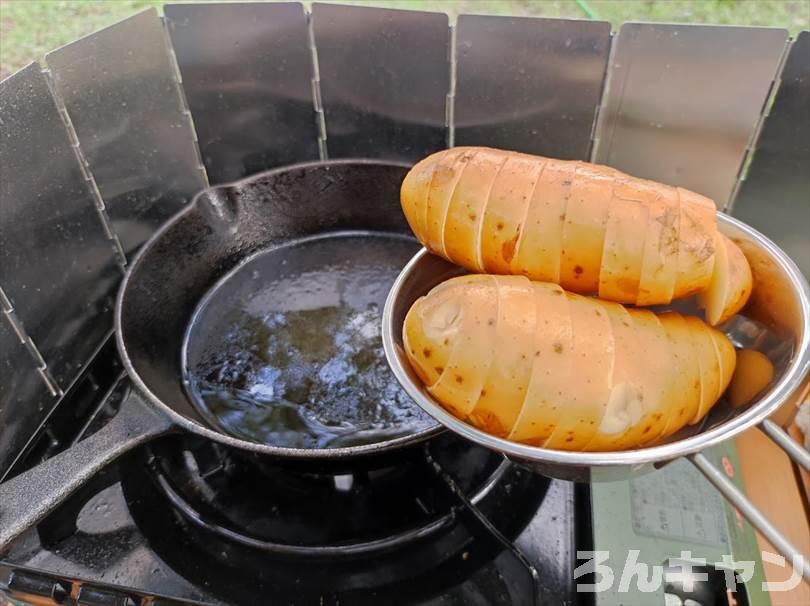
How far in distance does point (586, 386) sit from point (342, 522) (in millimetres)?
593

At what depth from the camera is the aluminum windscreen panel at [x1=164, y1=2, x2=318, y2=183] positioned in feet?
4.93

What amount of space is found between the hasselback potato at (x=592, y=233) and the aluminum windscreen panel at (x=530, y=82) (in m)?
0.60

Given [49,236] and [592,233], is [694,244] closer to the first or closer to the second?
[592,233]

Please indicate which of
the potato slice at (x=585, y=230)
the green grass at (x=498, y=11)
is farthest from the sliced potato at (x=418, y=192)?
the green grass at (x=498, y=11)

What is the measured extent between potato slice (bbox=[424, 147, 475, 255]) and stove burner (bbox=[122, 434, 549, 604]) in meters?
0.37

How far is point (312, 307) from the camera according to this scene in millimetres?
1473

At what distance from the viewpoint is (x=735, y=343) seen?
0.96 metres

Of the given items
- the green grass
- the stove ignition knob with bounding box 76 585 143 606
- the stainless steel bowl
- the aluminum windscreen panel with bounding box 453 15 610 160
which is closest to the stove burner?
the stove ignition knob with bounding box 76 585 143 606

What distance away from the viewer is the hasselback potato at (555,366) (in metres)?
0.76

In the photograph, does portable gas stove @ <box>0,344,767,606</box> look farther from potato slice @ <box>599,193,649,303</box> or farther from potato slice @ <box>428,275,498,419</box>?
potato slice @ <box>599,193,649,303</box>

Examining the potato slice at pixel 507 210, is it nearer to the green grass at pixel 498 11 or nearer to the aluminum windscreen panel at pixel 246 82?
the aluminum windscreen panel at pixel 246 82

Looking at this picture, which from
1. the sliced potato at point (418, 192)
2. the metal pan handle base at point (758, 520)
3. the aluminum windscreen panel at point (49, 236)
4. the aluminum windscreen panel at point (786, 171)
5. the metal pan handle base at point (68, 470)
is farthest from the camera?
the aluminum windscreen panel at point (786, 171)

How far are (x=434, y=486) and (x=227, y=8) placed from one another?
3.94 ft

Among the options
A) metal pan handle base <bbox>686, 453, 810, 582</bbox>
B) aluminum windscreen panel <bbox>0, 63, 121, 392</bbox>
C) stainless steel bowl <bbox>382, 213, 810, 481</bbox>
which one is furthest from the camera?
aluminum windscreen panel <bbox>0, 63, 121, 392</bbox>
